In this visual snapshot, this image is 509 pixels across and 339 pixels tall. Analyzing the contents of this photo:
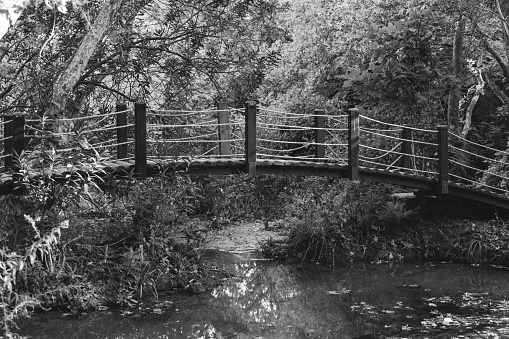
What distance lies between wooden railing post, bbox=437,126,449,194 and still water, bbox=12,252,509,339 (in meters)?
1.28

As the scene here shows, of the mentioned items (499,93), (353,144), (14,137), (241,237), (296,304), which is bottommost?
(296,304)

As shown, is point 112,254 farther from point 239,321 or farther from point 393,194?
point 393,194

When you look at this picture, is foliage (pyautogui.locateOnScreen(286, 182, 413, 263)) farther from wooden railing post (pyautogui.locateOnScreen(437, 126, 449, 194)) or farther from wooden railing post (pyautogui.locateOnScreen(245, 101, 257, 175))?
wooden railing post (pyautogui.locateOnScreen(245, 101, 257, 175))

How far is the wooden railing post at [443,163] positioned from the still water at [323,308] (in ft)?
4.20

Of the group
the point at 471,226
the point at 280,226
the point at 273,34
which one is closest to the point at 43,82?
the point at 273,34

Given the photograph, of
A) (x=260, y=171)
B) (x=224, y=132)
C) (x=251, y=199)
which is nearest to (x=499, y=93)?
(x=251, y=199)

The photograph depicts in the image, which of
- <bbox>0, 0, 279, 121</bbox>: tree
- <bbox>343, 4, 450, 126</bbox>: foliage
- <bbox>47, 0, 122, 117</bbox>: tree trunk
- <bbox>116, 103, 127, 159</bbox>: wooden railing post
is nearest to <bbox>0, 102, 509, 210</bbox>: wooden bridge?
<bbox>116, 103, 127, 159</bbox>: wooden railing post

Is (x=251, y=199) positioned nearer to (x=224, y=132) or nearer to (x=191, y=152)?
(x=191, y=152)

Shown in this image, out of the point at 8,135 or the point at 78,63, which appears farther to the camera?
the point at 78,63

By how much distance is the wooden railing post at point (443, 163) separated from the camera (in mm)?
11539

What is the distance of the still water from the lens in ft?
26.2

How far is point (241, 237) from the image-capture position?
44.6 ft

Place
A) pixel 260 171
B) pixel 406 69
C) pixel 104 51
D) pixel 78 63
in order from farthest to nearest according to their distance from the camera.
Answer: pixel 406 69 → pixel 104 51 → pixel 260 171 → pixel 78 63

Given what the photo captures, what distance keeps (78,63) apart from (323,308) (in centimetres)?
463
